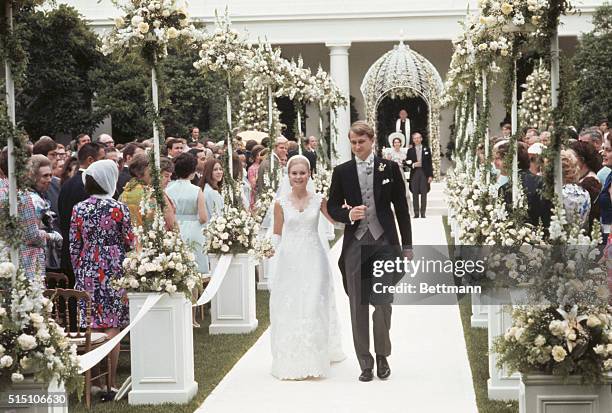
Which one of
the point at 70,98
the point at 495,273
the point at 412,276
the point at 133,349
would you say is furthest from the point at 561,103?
the point at 70,98

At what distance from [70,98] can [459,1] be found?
1373cm

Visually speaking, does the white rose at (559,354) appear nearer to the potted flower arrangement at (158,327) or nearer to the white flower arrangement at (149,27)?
the potted flower arrangement at (158,327)

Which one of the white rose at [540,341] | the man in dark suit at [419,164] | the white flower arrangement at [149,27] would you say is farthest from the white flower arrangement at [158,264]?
the man in dark suit at [419,164]

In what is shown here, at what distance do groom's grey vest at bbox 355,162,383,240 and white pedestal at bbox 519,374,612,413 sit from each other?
10.1 ft

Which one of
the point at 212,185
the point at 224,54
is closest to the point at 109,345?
the point at 212,185

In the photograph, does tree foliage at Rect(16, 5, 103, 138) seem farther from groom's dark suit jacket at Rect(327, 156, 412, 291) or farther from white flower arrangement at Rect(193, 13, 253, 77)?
groom's dark suit jacket at Rect(327, 156, 412, 291)

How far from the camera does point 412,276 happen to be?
12.4 m

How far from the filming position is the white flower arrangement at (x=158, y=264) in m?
8.47

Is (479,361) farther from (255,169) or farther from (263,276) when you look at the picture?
(255,169)

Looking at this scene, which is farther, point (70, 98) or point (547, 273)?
point (70, 98)

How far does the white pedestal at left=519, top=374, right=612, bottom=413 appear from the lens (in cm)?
590

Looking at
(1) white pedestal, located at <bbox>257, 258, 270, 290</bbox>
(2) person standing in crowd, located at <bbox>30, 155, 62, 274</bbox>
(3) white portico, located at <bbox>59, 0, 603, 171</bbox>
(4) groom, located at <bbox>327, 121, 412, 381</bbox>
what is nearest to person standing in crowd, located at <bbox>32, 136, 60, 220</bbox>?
(2) person standing in crowd, located at <bbox>30, 155, 62, 274</bbox>

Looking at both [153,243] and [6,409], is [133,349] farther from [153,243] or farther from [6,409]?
[6,409]

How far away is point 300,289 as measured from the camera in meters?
9.18
